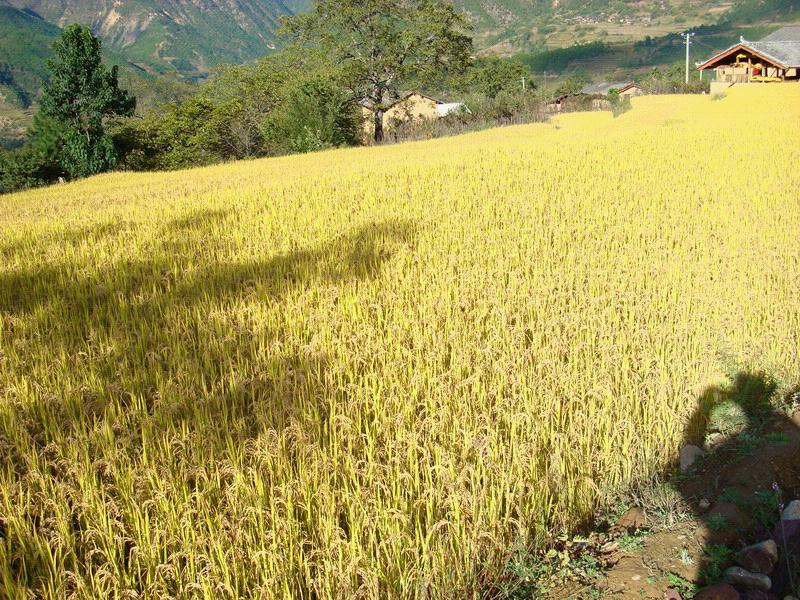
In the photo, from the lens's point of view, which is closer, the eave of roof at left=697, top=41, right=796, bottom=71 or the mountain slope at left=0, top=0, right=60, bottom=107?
the eave of roof at left=697, top=41, right=796, bottom=71

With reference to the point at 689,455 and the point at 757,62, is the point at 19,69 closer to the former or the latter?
the point at 757,62

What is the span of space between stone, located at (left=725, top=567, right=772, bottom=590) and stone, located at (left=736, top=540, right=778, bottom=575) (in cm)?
6

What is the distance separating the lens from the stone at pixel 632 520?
7.75 ft

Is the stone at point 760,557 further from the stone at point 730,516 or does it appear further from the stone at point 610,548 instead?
the stone at point 610,548

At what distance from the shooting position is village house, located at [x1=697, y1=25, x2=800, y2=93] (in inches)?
1331

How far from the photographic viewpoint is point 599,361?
332 centimetres

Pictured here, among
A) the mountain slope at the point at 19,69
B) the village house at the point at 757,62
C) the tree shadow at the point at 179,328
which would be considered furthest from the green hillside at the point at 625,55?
the tree shadow at the point at 179,328

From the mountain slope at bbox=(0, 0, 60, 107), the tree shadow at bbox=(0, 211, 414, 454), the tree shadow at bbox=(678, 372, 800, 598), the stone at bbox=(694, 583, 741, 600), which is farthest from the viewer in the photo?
the mountain slope at bbox=(0, 0, 60, 107)

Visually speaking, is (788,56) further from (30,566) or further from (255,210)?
(30,566)

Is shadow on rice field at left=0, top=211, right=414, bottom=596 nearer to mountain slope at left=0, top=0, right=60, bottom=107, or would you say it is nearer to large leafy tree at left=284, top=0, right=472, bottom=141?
large leafy tree at left=284, top=0, right=472, bottom=141

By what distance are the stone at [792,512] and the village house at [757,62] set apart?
117ft

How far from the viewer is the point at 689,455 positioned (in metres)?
2.82

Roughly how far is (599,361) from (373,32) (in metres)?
36.8

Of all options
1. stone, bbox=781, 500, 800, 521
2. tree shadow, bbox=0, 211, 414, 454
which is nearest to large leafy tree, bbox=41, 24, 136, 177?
tree shadow, bbox=0, 211, 414, 454
